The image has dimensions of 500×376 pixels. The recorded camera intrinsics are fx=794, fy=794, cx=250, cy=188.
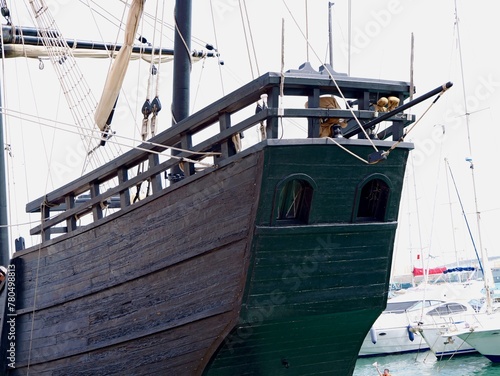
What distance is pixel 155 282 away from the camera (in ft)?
26.8

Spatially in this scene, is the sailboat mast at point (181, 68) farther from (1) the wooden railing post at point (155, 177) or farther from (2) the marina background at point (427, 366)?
(2) the marina background at point (427, 366)

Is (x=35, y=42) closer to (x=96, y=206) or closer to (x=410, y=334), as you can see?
(x=96, y=206)

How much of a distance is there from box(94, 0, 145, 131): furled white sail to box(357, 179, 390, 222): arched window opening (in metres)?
4.42

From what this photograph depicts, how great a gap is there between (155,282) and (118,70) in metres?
4.42

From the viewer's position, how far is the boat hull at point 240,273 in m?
7.52

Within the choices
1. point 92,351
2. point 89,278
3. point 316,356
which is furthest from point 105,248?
point 316,356

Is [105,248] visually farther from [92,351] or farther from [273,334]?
[273,334]

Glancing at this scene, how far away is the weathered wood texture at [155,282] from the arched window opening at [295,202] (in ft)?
1.41

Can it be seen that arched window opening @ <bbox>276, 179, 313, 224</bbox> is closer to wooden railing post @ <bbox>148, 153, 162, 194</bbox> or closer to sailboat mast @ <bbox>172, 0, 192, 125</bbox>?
wooden railing post @ <bbox>148, 153, 162, 194</bbox>

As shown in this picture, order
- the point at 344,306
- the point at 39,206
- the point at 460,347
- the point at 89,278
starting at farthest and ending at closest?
the point at 460,347 → the point at 39,206 → the point at 89,278 → the point at 344,306

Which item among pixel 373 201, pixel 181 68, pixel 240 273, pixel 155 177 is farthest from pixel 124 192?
pixel 181 68

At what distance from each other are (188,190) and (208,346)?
1.55 metres

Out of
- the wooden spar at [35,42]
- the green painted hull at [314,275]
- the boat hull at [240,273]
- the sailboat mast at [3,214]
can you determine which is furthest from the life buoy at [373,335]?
the green painted hull at [314,275]

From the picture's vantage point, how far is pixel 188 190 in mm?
7852
